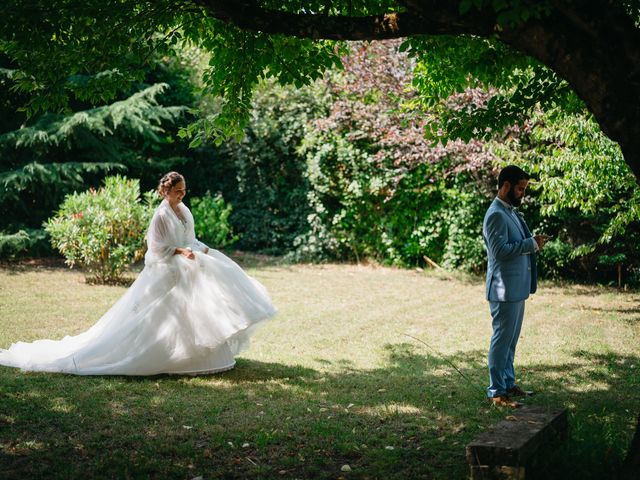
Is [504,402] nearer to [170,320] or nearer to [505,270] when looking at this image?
[505,270]

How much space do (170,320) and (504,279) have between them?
3.64 m

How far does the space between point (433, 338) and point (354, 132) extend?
308 inches

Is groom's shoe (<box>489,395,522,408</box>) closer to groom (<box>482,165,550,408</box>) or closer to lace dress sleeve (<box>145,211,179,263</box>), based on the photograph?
groom (<box>482,165,550,408</box>)

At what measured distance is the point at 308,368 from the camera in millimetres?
7836

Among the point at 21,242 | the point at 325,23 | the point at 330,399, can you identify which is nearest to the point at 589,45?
the point at 325,23

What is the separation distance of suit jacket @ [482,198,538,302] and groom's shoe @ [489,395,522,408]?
0.93 m

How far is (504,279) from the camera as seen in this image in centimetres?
627

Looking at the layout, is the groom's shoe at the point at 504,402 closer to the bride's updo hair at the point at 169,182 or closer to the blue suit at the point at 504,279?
the blue suit at the point at 504,279

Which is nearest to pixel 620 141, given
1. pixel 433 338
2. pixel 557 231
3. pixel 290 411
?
pixel 290 411

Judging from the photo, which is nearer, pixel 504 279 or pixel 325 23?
pixel 325 23

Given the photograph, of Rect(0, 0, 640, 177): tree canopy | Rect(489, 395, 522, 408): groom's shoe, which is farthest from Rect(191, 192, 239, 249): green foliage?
Rect(489, 395, 522, 408): groom's shoe

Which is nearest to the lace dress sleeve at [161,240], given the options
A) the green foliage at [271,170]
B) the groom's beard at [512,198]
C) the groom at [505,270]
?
the groom at [505,270]

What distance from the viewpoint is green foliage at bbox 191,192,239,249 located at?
57.9 ft

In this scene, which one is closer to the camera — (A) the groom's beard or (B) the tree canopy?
(B) the tree canopy
